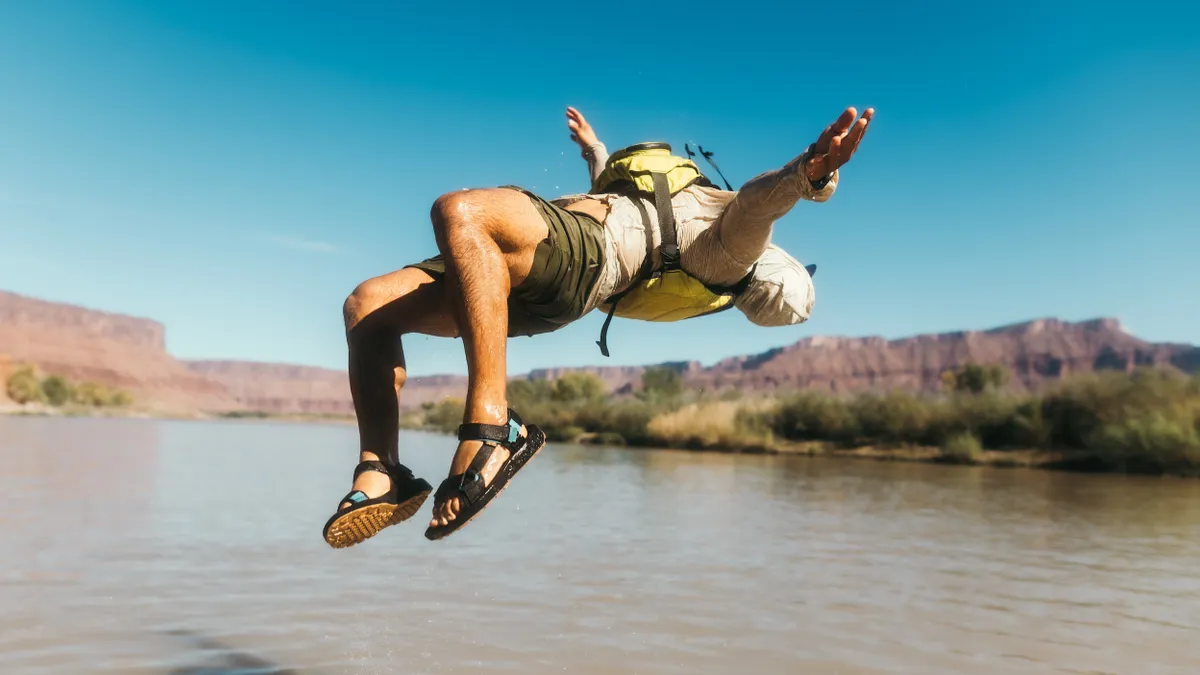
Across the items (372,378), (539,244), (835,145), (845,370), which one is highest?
(845,370)

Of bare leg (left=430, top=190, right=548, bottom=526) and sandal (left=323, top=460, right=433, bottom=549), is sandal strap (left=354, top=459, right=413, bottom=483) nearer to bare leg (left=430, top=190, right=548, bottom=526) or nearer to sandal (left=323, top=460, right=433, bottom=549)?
sandal (left=323, top=460, right=433, bottom=549)

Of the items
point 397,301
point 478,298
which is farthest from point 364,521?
point 478,298

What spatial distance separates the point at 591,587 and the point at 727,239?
6.47m

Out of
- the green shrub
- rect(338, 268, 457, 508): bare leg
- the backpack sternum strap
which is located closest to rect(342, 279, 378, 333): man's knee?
rect(338, 268, 457, 508): bare leg

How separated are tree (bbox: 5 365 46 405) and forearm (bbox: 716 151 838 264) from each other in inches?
4465

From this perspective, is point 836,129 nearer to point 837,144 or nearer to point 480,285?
point 837,144

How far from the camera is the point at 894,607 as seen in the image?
8836 mm

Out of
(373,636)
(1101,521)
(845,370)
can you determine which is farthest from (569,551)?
(845,370)

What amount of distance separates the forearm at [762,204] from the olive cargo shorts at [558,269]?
1.69 feet

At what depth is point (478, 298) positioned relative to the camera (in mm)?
2941

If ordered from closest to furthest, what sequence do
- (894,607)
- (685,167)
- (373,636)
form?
(685,167)
(373,636)
(894,607)

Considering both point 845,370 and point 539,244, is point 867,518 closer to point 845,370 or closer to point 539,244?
point 539,244

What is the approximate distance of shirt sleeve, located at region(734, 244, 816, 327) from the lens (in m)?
3.96

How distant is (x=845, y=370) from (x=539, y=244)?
151096 mm
